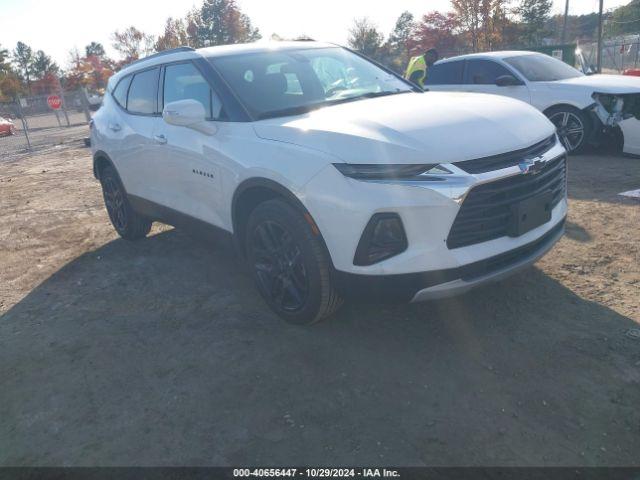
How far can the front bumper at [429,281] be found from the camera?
2678 millimetres

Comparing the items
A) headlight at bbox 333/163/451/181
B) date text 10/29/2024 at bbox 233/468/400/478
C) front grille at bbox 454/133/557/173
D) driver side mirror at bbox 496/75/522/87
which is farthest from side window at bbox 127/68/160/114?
driver side mirror at bbox 496/75/522/87

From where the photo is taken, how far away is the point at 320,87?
3.79 metres

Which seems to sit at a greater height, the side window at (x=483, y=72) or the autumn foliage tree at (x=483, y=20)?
the autumn foliage tree at (x=483, y=20)

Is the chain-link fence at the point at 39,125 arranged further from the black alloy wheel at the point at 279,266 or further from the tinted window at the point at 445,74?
the tinted window at the point at 445,74

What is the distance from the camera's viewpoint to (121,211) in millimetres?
5477

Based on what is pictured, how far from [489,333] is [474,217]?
852 mm

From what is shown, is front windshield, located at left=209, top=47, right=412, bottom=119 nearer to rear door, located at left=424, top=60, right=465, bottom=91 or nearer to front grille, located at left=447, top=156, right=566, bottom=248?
front grille, located at left=447, top=156, right=566, bottom=248

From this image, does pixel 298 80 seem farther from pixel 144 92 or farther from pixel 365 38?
pixel 365 38

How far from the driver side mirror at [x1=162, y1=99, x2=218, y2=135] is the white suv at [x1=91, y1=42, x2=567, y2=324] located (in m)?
0.01

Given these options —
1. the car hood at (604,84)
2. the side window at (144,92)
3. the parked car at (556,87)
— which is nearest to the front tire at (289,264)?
the side window at (144,92)

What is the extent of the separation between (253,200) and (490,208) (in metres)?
1.52

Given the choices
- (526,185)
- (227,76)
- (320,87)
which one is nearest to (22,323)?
(227,76)

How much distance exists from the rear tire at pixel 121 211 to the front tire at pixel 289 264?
2.25 metres

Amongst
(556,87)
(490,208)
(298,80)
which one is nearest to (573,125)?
(556,87)
